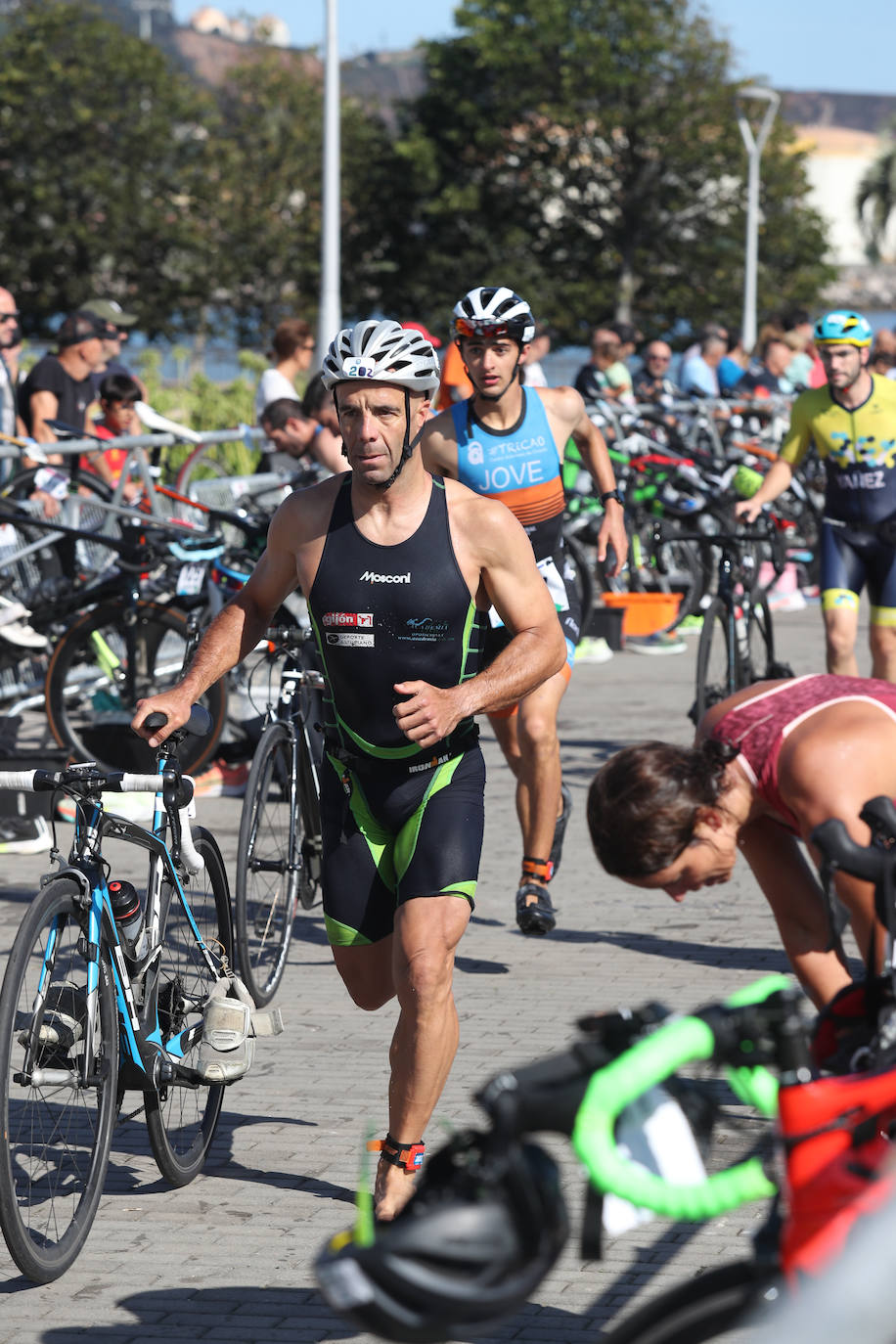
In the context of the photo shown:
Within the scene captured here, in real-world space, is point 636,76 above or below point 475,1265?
above

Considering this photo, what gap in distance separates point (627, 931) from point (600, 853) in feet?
12.8

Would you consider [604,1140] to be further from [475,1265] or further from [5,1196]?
[5,1196]

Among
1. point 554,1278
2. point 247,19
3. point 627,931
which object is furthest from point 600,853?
point 247,19

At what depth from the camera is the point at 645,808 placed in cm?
329

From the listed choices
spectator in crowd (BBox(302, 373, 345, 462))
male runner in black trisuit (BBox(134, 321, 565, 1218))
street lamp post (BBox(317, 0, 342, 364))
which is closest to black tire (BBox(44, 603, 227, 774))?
spectator in crowd (BBox(302, 373, 345, 462))

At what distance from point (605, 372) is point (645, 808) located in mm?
13130

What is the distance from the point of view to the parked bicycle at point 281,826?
6.25 m

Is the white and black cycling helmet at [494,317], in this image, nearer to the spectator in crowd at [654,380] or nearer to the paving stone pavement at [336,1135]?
the paving stone pavement at [336,1135]

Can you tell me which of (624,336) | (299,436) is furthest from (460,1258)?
(624,336)

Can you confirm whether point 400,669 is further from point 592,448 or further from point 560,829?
point 592,448

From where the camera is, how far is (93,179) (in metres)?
56.2

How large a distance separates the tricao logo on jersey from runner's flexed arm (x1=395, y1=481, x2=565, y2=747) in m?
0.20

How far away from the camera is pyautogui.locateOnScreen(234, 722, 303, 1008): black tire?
6.20 metres

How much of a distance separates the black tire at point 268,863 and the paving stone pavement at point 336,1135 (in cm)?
17
